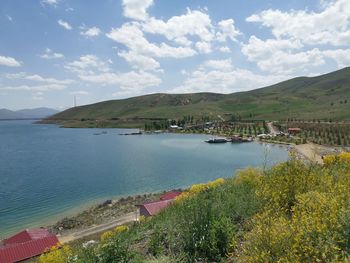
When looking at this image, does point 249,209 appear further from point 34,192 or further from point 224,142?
point 224,142

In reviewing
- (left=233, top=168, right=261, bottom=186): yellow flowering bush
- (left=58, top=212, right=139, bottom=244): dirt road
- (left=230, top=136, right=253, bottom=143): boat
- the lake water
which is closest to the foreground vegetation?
(left=233, top=168, right=261, bottom=186): yellow flowering bush

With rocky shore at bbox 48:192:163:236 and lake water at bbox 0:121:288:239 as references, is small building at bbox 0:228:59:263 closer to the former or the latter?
rocky shore at bbox 48:192:163:236

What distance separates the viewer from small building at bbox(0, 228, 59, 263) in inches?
1166

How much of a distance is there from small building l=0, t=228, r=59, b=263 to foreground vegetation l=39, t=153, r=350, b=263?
20480 mm

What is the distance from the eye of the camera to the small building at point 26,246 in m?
29.6

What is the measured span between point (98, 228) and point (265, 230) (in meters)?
37.9

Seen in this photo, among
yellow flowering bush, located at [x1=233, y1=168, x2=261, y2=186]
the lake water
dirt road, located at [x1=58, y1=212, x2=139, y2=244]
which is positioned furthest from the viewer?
the lake water

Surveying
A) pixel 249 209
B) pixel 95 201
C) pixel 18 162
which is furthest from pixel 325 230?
pixel 18 162

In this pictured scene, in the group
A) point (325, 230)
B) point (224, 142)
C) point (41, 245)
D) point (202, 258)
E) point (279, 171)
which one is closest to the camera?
point (325, 230)

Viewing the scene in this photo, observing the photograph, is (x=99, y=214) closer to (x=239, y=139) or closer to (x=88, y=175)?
(x=88, y=175)

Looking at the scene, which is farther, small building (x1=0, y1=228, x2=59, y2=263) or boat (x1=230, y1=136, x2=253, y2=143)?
boat (x1=230, y1=136, x2=253, y2=143)

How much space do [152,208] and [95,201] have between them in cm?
2116

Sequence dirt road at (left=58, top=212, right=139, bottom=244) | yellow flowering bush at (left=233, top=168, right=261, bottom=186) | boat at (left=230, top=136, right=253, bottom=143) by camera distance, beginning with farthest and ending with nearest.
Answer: boat at (left=230, top=136, right=253, bottom=143) → dirt road at (left=58, top=212, right=139, bottom=244) → yellow flowering bush at (left=233, top=168, right=261, bottom=186)

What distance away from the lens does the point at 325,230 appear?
679 centimetres
